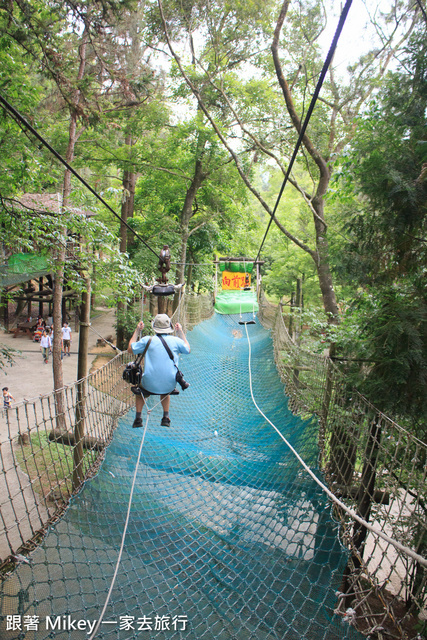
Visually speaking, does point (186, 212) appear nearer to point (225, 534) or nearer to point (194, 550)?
point (225, 534)

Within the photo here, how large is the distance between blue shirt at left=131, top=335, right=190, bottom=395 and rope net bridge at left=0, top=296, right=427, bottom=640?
0.46 meters

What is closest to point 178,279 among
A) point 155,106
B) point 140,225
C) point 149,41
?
point 140,225

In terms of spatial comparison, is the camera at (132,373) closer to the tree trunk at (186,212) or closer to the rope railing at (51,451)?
the rope railing at (51,451)

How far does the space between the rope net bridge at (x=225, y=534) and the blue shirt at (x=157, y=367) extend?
1.50 ft

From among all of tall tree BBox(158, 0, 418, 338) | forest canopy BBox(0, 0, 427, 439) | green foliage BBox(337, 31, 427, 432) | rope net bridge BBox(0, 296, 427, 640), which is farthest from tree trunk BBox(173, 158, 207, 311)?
green foliage BBox(337, 31, 427, 432)

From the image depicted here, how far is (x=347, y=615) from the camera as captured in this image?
1484 millimetres

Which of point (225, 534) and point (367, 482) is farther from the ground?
point (367, 482)

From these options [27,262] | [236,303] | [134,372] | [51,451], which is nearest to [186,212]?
[236,303]

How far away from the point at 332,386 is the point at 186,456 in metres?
1.20

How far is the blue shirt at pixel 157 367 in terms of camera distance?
276 centimetres

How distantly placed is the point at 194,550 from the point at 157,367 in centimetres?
119

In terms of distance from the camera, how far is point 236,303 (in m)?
10.7

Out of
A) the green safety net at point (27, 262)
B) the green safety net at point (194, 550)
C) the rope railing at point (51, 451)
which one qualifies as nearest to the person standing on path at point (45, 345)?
the green safety net at point (27, 262)

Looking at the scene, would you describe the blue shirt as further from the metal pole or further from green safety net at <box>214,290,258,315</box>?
green safety net at <box>214,290,258,315</box>
